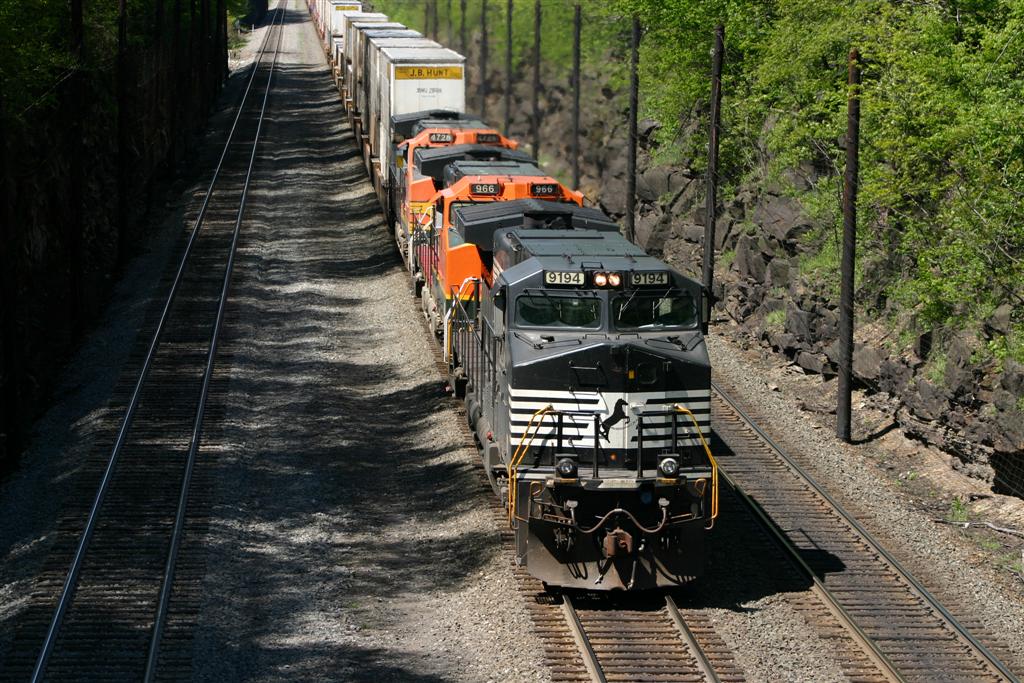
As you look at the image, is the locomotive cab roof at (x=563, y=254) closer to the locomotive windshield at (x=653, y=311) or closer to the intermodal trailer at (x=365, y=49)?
the locomotive windshield at (x=653, y=311)

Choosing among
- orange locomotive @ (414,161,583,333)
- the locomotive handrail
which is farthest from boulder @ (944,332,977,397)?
the locomotive handrail

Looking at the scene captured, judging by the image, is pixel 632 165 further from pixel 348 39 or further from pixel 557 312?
pixel 348 39

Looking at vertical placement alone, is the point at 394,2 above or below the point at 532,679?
above

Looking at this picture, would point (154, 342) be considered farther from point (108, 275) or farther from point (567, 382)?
point (567, 382)

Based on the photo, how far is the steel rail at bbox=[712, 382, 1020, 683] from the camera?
14180 mm

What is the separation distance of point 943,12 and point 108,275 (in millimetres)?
22977

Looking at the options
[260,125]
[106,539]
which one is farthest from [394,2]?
[106,539]

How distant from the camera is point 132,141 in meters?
47.1

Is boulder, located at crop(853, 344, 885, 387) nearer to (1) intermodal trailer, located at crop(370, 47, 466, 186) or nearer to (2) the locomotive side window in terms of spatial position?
(2) the locomotive side window

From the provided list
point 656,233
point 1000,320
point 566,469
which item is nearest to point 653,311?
point 566,469

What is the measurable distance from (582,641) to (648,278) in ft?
14.2

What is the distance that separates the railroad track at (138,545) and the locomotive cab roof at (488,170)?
6349 mm

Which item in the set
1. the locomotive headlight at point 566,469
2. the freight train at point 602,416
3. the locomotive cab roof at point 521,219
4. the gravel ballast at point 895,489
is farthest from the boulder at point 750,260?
the locomotive headlight at point 566,469

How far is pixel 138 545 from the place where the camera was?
1712cm
